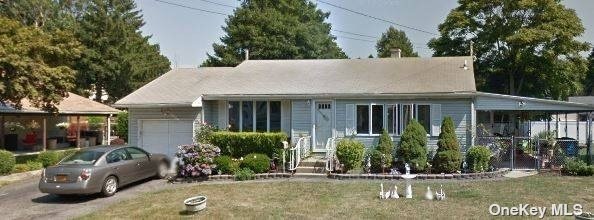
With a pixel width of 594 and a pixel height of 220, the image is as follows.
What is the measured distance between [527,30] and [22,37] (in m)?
29.9

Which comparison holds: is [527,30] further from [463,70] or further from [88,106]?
[88,106]

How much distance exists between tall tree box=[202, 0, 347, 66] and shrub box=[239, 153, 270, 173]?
26.5m

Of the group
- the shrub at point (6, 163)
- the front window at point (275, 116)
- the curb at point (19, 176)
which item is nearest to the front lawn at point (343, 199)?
the front window at point (275, 116)

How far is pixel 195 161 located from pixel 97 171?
354 cm

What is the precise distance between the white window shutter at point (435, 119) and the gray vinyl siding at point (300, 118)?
15.0 feet

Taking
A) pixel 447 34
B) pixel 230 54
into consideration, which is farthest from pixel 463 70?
pixel 230 54

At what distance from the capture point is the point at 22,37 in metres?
18.8

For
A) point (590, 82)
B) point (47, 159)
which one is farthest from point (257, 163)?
point (590, 82)

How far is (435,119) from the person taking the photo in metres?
17.6

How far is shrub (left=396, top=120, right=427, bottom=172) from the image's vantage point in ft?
53.4

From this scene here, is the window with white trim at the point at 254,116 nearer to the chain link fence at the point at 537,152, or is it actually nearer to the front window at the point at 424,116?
the front window at the point at 424,116

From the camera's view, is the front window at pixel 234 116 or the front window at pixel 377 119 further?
the front window at pixel 234 116

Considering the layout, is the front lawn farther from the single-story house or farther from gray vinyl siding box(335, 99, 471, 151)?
the single-story house

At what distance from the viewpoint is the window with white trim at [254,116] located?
64.0 ft
